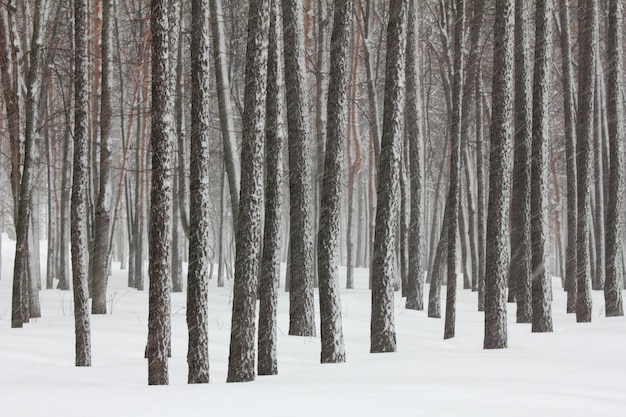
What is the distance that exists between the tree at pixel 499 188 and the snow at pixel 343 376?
2.08 ft

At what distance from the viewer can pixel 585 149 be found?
51.6ft

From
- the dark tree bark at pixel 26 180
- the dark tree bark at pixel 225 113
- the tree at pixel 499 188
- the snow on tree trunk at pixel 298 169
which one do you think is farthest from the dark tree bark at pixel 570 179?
the dark tree bark at pixel 26 180

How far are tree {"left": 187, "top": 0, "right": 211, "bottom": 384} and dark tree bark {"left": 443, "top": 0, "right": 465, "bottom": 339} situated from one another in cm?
607

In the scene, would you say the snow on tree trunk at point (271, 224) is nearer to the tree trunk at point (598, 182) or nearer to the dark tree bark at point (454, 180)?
the dark tree bark at point (454, 180)

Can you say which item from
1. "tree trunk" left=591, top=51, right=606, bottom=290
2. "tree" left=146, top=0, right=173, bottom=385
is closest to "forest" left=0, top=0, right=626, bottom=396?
"tree" left=146, top=0, right=173, bottom=385

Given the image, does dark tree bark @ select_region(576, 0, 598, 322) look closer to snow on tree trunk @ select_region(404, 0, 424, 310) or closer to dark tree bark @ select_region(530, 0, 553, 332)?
dark tree bark @ select_region(530, 0, 553, 332)

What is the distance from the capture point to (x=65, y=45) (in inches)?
914

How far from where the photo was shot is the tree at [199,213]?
8.95 metres

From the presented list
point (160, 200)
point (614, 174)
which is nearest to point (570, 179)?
point (614, 174)

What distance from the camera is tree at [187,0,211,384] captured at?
8.95 metres

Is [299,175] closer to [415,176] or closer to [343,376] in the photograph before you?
[343,376]

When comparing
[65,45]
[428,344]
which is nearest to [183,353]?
[428,344]

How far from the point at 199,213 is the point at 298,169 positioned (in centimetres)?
443

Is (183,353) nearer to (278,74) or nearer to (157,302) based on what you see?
(157,302)
